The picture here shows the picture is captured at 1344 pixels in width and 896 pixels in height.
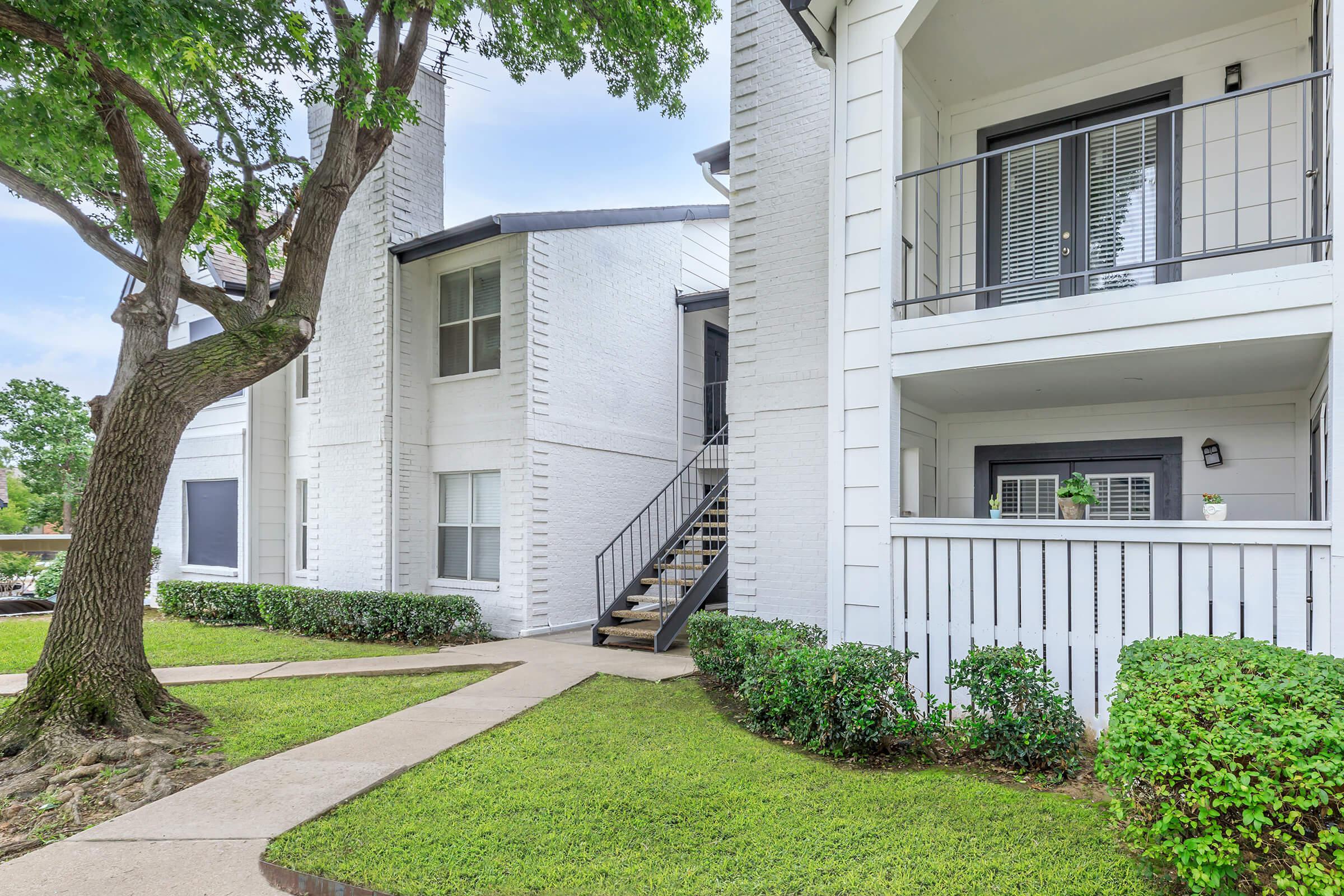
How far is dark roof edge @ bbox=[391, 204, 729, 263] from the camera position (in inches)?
378

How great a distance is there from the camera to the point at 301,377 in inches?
496

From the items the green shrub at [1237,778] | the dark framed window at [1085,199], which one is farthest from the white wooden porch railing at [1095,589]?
the dark framed window at [1085,199]

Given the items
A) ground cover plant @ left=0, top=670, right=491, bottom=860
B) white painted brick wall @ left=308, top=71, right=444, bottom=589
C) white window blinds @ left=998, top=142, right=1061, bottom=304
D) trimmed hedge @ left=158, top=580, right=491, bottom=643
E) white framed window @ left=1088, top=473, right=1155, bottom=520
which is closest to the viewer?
ground cover plant @ left=0, top=670, right=491, bottom=860

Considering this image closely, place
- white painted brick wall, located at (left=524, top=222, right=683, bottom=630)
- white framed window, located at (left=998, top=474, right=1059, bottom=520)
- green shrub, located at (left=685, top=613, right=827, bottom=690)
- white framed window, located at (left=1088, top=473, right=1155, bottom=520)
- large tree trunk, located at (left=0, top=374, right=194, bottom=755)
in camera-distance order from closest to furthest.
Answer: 1. large tree trunk, located at (left=0, top=374, right=194, bottom=755)
2. green shrub, located at (left=685, top=613, right=827, bottom=690)
3. white framed window, located at (left=1088, top=473, right=1155, bottom=520)
4. white framed window, located at (left=998, top=474, right=1059, bottom=520)
5. white painted brick wall, located at (left=524, top=222, right=683, bottom=630)

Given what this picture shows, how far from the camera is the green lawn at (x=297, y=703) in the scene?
5.43 metres

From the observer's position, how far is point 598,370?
422 inches

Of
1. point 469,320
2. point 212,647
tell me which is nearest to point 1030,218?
point 469,320

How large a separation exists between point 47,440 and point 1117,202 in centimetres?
2776

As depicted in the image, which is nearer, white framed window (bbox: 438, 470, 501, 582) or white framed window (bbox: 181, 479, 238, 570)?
white framed window (bbox: 438, 470, 501, 582)

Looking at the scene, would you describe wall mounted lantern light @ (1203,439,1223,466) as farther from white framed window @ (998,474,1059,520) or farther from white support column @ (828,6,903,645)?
white support column @ (828,6,903,645)

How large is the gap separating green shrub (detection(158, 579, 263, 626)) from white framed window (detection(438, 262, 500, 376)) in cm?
450

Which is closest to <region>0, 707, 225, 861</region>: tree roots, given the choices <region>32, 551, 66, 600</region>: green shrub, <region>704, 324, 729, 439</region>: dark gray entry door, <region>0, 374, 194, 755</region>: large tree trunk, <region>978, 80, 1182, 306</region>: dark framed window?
<region>0, 374, 194, 755</region>: large tree trunk

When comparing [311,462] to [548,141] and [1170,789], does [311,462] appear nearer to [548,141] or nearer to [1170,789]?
[1170,789]

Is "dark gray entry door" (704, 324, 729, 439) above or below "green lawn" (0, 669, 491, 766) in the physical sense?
above
